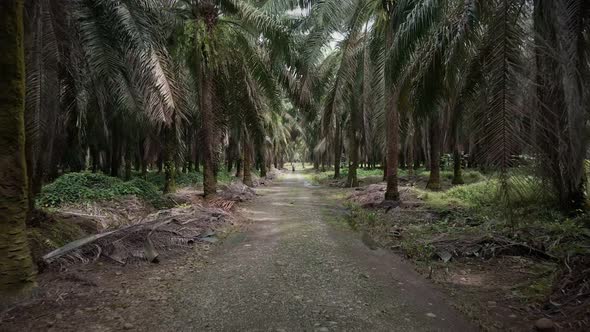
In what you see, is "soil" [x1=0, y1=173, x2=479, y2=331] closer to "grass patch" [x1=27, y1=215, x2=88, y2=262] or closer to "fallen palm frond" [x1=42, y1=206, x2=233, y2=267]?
"fallen palm frond" [x1=42, y1=206, x2=233, y2=267]

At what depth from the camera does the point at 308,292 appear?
4.49m

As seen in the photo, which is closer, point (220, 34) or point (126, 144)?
point (220, 34)

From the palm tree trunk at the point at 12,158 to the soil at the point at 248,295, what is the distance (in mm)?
320

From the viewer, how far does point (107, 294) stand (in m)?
4.36

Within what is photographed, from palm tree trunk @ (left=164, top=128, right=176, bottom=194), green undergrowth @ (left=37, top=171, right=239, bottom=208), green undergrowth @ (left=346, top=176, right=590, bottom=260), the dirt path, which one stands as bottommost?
the dirt path

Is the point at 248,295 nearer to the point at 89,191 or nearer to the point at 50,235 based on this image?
the point at 50,235

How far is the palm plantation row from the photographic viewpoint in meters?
3.80

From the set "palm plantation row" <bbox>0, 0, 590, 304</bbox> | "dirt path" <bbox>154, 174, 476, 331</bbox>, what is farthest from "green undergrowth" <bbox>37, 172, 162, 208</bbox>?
"dirt path" <bbox>154, 174, 476, 331</bbox>

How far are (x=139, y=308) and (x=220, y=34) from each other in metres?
9.13

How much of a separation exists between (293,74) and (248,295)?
895cm

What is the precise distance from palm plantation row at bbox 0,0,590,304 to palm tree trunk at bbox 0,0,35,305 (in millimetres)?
11

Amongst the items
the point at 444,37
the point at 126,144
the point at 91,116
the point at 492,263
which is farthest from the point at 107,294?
the point at 126,144

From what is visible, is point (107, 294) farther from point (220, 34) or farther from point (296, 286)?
point (220, 34)

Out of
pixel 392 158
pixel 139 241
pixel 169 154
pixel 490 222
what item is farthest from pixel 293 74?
pixel 139 241
